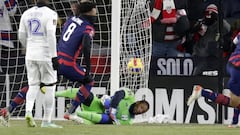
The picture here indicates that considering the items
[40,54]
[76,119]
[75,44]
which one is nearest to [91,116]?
[76,119]

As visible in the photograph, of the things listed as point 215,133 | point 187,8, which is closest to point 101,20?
point 187,8

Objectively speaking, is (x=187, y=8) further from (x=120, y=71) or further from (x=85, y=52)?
(x=85, y=52)

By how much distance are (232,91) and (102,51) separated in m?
3.20

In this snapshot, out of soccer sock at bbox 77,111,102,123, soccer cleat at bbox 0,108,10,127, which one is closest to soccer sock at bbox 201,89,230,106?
soccer sock at bbox 77,111,102,123

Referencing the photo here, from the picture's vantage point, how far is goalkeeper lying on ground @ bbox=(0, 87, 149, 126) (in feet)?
50.2

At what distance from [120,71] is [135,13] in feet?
3.71

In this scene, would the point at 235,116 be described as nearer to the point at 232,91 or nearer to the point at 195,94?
the point at 232,91

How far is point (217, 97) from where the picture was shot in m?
15.6

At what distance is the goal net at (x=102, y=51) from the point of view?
16734 millimetres

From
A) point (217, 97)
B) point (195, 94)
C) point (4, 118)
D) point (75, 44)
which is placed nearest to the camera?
point (4, 118)

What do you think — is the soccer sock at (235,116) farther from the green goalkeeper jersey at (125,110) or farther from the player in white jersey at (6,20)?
the player in white jersey at (6,20)

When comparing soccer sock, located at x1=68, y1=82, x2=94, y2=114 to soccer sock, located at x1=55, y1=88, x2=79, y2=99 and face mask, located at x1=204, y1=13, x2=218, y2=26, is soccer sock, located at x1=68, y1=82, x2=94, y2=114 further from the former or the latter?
face mask, located at x1=204, y1=13, x2=218, y2=26

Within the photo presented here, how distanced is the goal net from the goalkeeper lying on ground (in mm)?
735

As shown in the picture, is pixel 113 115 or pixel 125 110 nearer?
pixel 113 115
